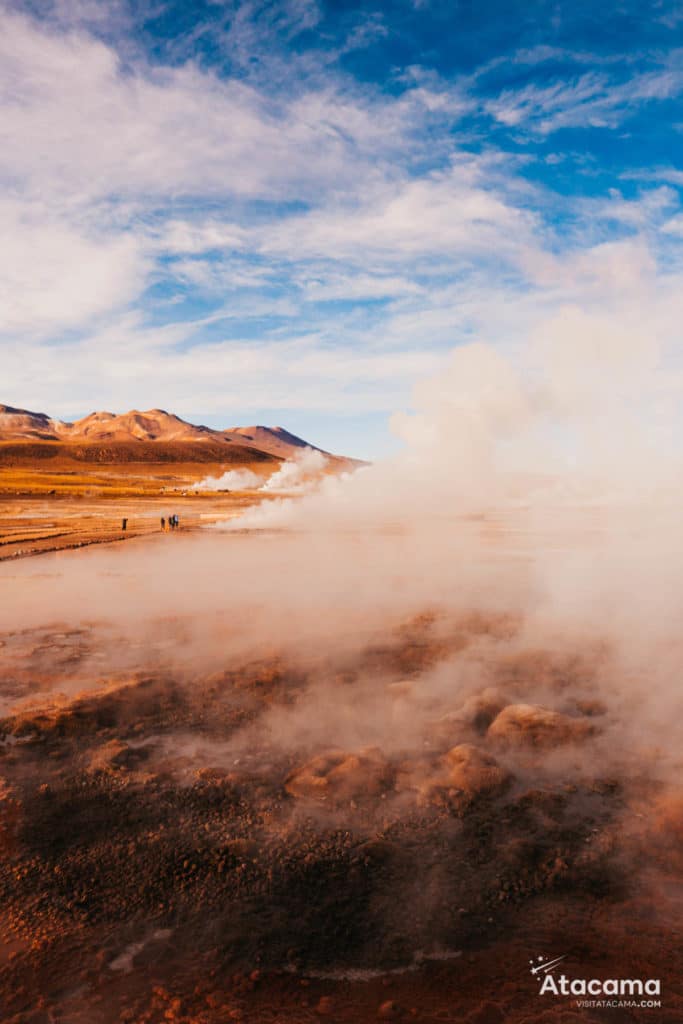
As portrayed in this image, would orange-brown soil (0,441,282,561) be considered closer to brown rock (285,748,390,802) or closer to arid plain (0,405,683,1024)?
arid plain (0,405,683,1024)

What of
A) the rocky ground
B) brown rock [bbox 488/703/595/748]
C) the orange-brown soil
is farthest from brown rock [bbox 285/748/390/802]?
the orange-brown soil

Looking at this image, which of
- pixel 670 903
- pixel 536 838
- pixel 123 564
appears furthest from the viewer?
pixel 123 564

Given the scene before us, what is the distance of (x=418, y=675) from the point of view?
9586 mm

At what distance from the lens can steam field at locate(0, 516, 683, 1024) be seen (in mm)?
4113

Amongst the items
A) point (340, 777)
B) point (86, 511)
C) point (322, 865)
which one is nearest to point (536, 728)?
point (340, 777)

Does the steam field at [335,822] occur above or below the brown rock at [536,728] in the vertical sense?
below

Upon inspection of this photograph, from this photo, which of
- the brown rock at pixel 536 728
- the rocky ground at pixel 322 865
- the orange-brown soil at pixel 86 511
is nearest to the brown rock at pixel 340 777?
the rocky ground at pixel 322 865

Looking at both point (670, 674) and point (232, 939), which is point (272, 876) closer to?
point (232, 939)

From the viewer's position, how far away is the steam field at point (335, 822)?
411cm

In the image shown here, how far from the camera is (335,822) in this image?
568cm

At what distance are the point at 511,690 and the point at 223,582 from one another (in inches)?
422

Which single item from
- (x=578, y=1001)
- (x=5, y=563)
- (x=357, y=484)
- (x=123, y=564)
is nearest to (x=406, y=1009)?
(x=578, y=1001)

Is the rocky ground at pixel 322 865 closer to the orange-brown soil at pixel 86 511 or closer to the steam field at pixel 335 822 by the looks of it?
the steam field at pixel 335 822

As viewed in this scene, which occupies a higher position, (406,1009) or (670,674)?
(670,674)
